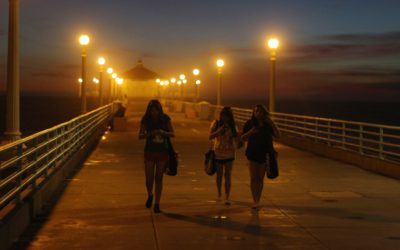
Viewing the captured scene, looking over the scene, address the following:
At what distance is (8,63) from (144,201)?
4.30m

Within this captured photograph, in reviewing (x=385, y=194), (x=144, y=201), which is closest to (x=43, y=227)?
(x=144, y=201)

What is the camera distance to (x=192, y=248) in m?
7.60

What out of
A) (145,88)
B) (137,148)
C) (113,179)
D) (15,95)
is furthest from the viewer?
(145,88)

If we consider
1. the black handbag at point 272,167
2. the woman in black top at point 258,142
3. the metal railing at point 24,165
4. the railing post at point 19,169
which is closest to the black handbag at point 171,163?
the woman in black top at point 258,142

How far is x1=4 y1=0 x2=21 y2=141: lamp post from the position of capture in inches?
515

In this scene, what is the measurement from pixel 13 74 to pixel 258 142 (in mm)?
5331

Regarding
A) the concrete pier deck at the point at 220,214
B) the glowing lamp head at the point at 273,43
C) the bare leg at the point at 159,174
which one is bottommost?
the concrete pier deck at the point at 220,214

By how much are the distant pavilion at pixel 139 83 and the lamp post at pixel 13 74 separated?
97.5m

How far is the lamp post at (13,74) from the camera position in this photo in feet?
42.9

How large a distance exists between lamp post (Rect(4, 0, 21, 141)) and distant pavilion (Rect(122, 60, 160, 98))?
97.5 m

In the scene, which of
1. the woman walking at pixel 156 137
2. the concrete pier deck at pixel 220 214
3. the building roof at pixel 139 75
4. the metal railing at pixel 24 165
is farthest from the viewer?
the building roof at pixel 139 75

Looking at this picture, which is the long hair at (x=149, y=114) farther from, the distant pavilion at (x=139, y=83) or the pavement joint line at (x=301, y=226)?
the distant pavilion at (x=139, y=83)

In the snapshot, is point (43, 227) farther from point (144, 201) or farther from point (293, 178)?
point (293, 178)

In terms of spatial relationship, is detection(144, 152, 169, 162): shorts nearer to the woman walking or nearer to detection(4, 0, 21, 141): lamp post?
the woman walking
